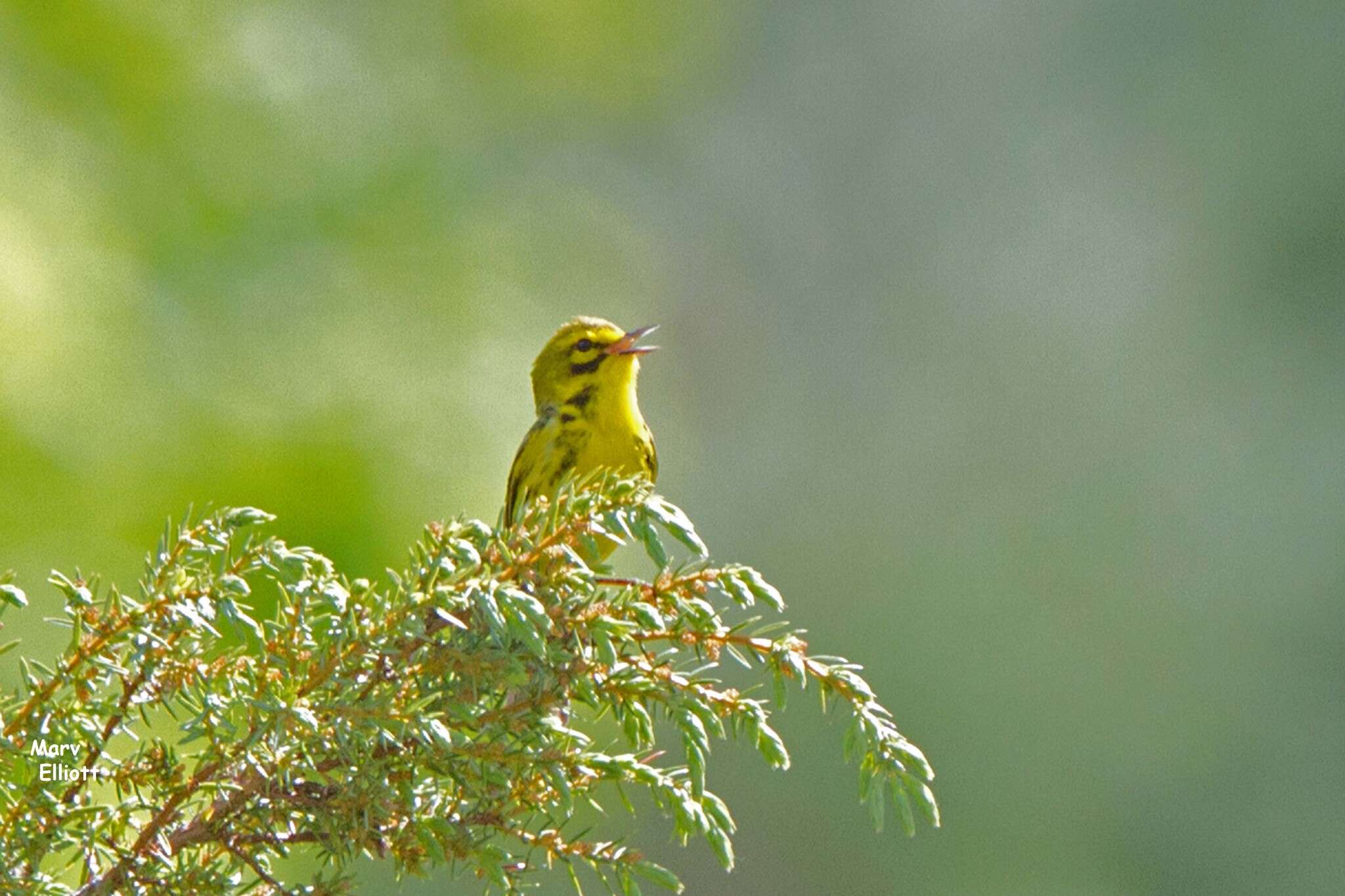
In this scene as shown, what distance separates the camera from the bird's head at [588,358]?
208 cm

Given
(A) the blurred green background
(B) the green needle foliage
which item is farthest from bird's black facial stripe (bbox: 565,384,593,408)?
(B) the green needle foliage

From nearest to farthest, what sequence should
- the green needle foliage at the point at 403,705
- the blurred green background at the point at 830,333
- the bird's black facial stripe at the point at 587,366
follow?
the green needle foliage at the point at 403,705 → the blurred green background at the point at 830,333 → the bird's black facial stripe at the point at 587,366

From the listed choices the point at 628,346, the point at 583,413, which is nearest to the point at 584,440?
the point at 583,413

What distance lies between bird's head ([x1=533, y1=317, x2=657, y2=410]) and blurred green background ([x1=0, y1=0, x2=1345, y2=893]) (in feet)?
0.52

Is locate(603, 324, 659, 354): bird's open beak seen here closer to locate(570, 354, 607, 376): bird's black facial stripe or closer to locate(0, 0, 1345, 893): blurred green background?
locate(570, 354, 607, 376): bird's black facial stripe

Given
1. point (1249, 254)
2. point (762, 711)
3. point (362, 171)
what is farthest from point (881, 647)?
point (762, 711)

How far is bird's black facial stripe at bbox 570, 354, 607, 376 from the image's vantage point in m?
2.09

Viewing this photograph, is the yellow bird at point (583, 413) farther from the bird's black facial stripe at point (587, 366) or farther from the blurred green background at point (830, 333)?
the blurred green background at point (830, 333)

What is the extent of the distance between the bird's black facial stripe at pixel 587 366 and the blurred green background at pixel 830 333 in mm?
184

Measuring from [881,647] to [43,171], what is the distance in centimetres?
539

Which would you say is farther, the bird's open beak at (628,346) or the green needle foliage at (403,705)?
the bird's open beak at (628,346)

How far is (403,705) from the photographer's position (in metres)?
0.76

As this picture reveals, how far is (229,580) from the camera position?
2.45 ft

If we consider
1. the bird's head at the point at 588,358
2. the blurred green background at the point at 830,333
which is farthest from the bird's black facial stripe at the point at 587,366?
the blurred green background at the point at 830,333
